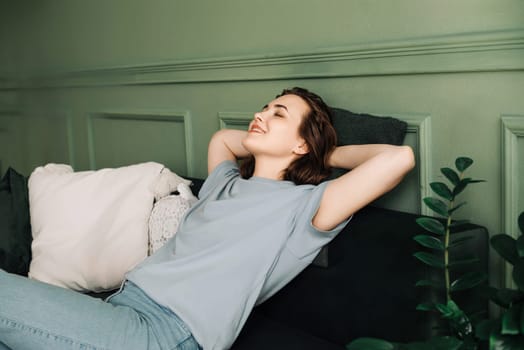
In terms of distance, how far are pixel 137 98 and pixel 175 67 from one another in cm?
42

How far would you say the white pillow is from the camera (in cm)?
200

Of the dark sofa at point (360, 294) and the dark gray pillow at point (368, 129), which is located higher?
the dark gray pillow at point (368, 129)

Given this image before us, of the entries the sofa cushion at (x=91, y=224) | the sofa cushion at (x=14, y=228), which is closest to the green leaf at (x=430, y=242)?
the sofa cushion at (x=91, y=224)

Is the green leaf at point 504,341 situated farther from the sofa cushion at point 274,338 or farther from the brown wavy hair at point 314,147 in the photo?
the brown wavy hair at point 314,147

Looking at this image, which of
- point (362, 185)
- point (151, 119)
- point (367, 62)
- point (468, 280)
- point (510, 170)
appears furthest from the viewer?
point (151, 119)

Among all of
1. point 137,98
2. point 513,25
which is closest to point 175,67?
point 137,98

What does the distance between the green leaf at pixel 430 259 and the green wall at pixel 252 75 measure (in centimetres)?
34

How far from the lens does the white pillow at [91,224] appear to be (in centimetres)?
200

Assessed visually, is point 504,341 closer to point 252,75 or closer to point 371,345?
point 371,345

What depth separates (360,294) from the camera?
1440 millimetres

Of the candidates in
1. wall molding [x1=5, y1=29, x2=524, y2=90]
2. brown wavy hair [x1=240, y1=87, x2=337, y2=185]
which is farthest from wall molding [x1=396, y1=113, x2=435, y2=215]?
brown wavy hair [x1=240, y1=87, x2=337, y2=185]

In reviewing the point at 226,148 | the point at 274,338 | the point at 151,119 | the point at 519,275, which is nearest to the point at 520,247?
the point at 519,275

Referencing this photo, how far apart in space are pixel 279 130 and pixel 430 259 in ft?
1.89

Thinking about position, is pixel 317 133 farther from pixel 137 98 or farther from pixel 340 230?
pixel 137 98
